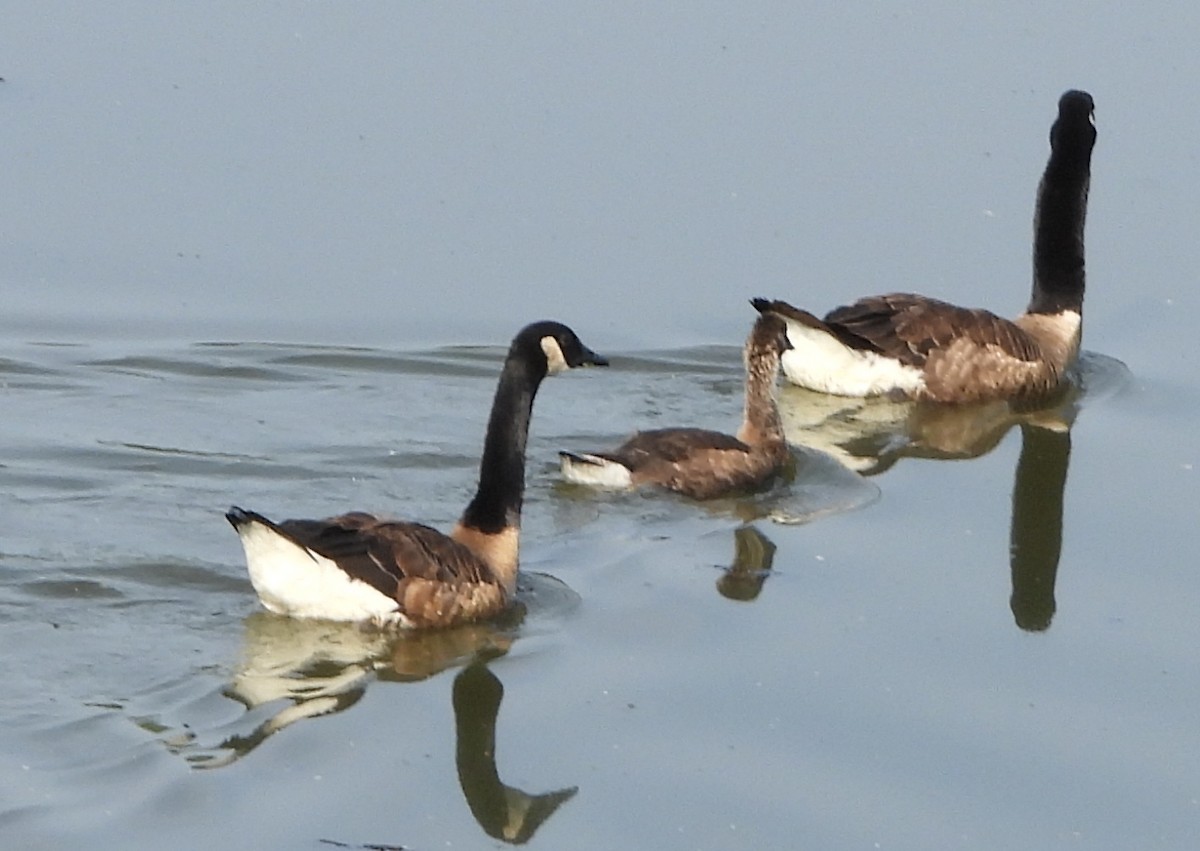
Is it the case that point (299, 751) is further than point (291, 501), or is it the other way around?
point (291, 501)

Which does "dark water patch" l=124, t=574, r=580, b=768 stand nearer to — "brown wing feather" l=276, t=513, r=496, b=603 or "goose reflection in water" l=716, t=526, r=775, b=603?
"brown wing feather" l=276, t=513, r=496, b=603

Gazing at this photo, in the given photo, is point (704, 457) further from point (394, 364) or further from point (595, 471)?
point (394, 364)

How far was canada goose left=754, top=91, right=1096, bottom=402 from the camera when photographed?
14070 mm

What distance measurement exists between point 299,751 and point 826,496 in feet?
14.7

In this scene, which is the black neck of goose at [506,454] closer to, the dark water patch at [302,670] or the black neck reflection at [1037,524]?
the dark water patch at [302,670]

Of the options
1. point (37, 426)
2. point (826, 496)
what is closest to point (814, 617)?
point (826, 496)

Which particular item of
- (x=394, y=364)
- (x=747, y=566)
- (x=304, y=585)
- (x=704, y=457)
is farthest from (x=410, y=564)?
(x=394, y=364)

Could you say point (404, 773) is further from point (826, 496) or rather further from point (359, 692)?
point (826, 496)

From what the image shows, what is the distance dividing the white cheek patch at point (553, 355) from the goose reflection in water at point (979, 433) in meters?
2.63

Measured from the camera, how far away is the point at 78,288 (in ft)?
47.5

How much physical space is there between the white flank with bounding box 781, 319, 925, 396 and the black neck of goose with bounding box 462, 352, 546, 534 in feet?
11.0

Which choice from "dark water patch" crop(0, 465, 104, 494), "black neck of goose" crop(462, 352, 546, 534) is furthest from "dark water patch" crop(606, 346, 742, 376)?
"dark water patch" crop(0, 465, 104, 494)

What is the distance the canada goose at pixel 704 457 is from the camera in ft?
40.0

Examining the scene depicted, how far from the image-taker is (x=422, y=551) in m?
10.4
